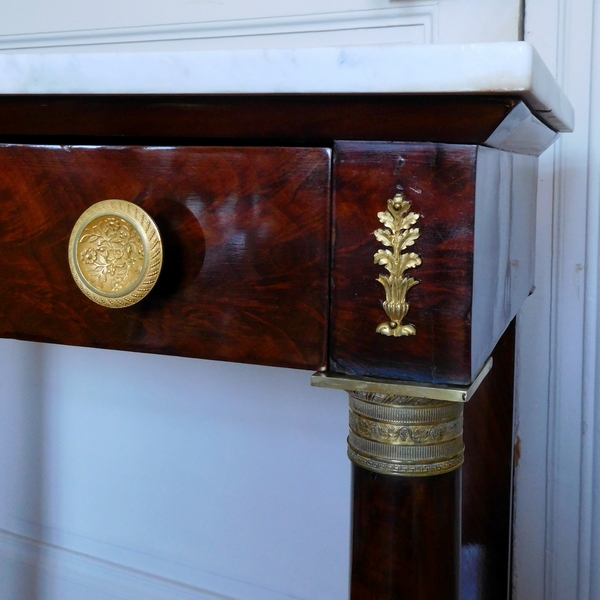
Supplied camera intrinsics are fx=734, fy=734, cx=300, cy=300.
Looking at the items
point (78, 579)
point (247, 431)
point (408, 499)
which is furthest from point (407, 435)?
point (78, 579)

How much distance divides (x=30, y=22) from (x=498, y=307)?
707 millimetres

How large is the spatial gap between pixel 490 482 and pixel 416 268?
40 cm

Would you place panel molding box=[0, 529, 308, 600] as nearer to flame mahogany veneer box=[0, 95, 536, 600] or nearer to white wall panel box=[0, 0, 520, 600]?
white wall panel box=[0, 0, 520, 600]

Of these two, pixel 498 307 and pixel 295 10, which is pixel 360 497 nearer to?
pixel 498 307

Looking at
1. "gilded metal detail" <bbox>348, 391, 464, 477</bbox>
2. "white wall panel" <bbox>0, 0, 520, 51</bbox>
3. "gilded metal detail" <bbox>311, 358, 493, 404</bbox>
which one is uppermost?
"white wall panel" <bbox>0, 0, 520, 51</bbox>

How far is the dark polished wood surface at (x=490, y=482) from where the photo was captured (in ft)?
2.07

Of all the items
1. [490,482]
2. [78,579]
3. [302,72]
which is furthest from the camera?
[78,579]

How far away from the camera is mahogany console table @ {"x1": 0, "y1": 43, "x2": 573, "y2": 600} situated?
0.98ft

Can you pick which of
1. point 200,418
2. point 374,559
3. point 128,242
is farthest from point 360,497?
point 200,418

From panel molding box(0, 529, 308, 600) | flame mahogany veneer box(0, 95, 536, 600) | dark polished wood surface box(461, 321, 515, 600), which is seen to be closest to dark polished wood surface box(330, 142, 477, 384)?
flame mahogany veneer box(0, 95, 536, 600)

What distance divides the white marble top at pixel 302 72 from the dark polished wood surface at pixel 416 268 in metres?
0.03

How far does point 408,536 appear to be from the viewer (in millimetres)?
338

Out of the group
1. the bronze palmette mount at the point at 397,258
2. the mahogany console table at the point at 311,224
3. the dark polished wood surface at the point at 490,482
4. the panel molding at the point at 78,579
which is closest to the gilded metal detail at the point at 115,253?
the mahogany console table at the point at 311,224

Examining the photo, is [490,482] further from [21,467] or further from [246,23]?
[21,467]
